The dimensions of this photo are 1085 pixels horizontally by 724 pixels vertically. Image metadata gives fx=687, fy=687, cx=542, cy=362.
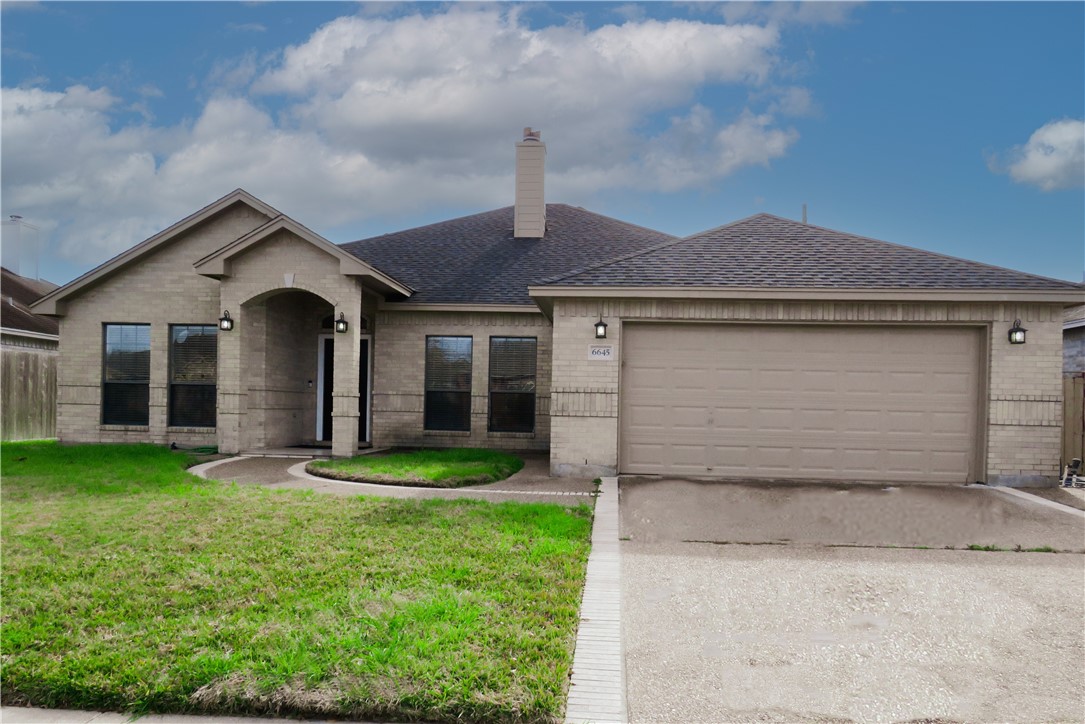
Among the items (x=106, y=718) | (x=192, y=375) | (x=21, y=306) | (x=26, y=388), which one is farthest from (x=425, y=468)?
(x=21, y=306)

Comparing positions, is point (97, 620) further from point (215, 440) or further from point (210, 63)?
point (210, 63)

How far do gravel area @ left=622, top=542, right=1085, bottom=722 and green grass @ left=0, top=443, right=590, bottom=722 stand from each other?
26.9 inches

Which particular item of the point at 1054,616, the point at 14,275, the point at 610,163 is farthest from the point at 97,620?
the point at 14,275

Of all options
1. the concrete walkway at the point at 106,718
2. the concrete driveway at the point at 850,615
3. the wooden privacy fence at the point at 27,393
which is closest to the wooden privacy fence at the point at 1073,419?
the concrete driveway at the point at 850,615

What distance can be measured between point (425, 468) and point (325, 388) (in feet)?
19.3

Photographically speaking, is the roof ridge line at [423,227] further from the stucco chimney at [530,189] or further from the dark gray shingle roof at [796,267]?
the dark gray shingle roof at [796,267]

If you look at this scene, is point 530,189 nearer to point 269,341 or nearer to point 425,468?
point 269,341

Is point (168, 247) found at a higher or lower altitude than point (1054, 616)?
higher

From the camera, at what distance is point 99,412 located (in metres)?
15.1

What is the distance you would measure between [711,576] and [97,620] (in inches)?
179

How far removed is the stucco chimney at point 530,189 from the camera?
18.5m

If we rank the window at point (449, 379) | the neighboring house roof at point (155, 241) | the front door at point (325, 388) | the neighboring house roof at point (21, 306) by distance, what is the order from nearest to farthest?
the neighboring house roof at point (155, 241) → the window at point (449, 379) → the front door at point (325, 388) → the neighboring house roof at point (21, 306)

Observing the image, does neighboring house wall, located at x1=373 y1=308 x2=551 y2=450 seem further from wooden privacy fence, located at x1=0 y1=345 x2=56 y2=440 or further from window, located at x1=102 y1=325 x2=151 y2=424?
wooden privacy fence, located at x1=0 y1=345 x2=56 y2=440

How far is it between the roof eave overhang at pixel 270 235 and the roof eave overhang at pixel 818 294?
3790 mm
